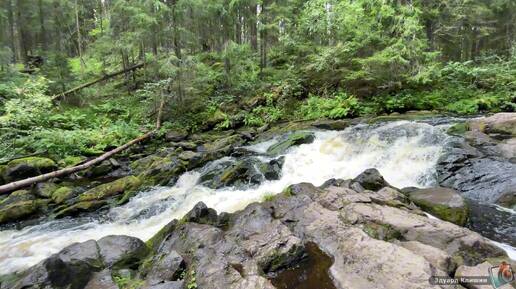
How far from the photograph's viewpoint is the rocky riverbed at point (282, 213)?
4.72 metres

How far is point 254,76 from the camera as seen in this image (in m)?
18.8

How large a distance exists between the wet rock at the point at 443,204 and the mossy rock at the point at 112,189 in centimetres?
800

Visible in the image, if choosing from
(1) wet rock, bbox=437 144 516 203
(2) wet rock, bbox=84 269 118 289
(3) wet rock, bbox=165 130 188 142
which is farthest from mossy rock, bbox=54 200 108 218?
(1) wet rock, bbox=437 144 516 203

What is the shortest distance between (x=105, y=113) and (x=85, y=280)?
49.9ft

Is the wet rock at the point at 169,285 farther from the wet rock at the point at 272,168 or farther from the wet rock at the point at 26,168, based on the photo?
the wet rock at the point at 26,168

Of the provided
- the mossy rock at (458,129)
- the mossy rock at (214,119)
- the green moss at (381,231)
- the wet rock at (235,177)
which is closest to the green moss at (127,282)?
the green moss at (381,231)

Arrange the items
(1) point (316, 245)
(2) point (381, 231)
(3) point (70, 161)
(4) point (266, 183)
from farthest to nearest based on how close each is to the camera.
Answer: (3) point (70, 161) < (4) point (266, 183) < (1) point (316, 245) < (2) point (381, 231)

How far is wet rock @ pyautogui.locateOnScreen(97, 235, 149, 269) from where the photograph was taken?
5625 mm

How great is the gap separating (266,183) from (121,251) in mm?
4740

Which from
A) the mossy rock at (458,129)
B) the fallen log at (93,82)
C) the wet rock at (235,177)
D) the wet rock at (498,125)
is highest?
the fallen log at (93,82)

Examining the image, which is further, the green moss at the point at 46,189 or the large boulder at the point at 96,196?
the green moss at the point at 46,189

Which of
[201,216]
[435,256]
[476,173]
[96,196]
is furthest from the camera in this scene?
[96,196]

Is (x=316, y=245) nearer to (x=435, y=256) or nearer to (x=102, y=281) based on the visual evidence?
(x=435, y=256)

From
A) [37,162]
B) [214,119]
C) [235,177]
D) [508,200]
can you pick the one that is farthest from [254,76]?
[508,200]
